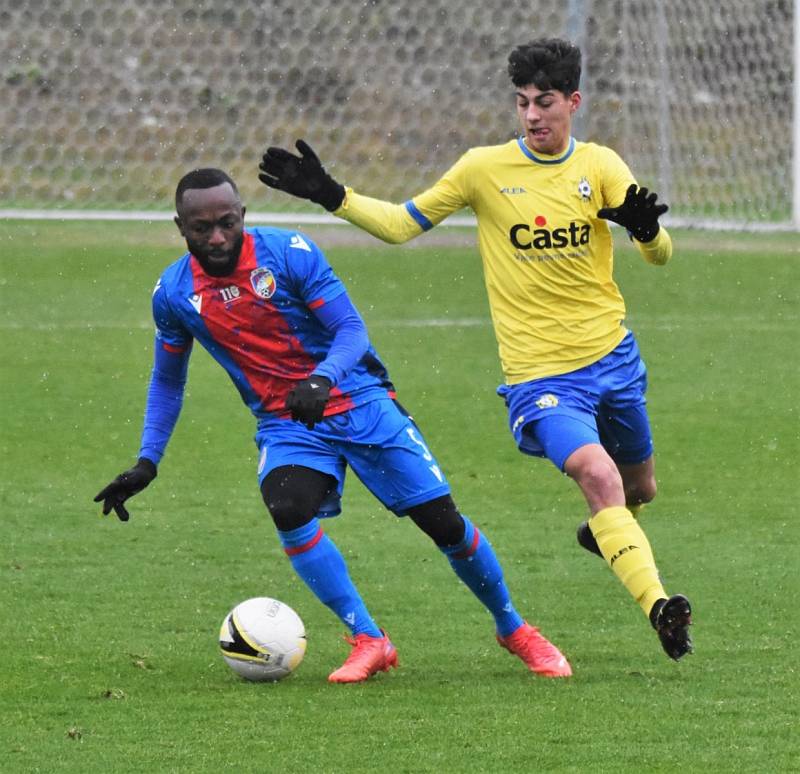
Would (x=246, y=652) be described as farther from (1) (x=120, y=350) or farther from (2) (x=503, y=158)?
(1) (x=120, y=350)

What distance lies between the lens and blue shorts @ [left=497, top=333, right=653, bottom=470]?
6.61 meters

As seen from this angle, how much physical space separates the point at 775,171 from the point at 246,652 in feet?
39.6

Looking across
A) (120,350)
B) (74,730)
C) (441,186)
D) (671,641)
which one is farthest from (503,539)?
(120,350)

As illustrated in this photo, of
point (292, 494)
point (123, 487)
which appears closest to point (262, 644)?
point (292, 494)

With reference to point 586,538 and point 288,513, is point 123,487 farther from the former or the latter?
point 586,538

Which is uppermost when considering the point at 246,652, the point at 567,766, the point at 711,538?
the point at 567,766

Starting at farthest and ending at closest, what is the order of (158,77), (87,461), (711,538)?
(158,77)
(87,461)
(711,538)

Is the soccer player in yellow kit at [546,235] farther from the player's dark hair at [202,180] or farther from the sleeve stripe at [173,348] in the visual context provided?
the sleeve stripe at [173,348]

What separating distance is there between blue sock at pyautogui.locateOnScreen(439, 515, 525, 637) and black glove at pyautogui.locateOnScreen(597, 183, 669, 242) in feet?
4.10

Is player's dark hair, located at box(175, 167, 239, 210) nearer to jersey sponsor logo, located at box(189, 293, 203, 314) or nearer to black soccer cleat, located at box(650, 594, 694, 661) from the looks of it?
jersey sponsor logo, located at box(189, 293, 203, 314)

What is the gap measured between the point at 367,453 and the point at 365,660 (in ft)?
2.51

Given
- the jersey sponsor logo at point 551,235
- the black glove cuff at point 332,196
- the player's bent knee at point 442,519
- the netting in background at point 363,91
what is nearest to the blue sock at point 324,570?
the player's bent knee at point 442,519

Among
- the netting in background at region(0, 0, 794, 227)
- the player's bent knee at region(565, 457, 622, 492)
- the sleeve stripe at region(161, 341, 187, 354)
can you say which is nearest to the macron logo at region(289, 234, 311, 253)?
the sleeve stripe at region(161, 341, 187, 354)

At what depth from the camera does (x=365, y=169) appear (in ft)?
55.6
